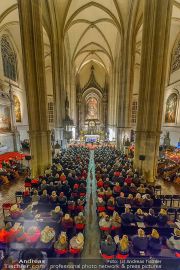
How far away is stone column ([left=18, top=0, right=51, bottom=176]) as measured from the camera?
30.1ft

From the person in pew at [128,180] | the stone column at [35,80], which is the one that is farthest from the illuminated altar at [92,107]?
the person in pew at [128,180]

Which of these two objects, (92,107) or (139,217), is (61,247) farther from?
(92,107)

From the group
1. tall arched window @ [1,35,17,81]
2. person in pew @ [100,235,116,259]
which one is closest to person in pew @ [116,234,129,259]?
person in pew @ [100,235,116,259]

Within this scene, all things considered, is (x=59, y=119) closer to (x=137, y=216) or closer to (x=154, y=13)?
(x=154, y=13)

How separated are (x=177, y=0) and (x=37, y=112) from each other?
670 inches

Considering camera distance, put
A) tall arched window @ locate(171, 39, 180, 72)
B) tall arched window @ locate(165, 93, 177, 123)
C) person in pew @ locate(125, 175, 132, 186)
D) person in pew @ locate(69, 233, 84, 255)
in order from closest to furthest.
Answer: person in pew @ locate(69, 233, 84, 255), person in pew @ locate(125, 175, 132, 186), tall arched window @ locate(171, 39, 180, 72), tall arched window @ locate(165, 93, 177, 123)

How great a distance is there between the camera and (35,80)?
32.8 ft

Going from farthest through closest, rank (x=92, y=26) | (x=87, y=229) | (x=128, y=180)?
(x=92, y=26), (x=128, y=180), (x=87, y=229)

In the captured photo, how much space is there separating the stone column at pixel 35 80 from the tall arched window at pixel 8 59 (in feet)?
38.1

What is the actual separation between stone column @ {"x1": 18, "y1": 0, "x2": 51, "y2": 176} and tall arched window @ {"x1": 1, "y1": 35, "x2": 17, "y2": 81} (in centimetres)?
1161

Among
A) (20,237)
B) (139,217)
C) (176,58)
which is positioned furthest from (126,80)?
(20,237)

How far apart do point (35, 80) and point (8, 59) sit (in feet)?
44.6

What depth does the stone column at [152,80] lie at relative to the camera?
8992 mm

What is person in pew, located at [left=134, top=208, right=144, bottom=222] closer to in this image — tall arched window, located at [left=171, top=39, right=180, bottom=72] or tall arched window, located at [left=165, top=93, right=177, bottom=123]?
tall arched window, located at [left=165, top=93, right=177, bottom=123]
